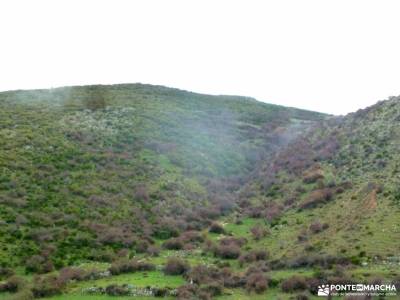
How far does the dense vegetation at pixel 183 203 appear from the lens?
2427 centimetres

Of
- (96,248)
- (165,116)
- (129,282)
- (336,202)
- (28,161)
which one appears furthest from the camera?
(165,116)

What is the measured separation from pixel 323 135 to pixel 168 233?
2529 cm

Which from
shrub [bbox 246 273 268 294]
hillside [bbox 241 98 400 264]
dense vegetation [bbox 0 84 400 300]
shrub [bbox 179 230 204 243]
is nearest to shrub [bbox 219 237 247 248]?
dense vegetation [bbox 0 84 400 300]

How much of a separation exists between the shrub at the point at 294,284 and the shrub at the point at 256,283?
0.89 m

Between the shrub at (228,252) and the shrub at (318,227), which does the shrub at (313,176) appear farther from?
the shrub at (228,252)

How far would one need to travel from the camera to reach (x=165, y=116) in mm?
65312

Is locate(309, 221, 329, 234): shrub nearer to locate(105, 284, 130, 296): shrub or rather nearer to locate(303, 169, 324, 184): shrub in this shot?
locate(303, 169, 324, 184): shrub

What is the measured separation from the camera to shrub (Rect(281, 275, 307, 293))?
21.7 metres

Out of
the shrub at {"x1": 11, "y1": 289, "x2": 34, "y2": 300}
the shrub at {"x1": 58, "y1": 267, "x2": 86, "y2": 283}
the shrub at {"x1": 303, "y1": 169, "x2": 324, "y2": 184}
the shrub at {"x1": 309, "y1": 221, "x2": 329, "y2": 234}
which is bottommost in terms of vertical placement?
the shrub at {"x1": 11, "y1": 289, "x2": 34, "y2": 300}

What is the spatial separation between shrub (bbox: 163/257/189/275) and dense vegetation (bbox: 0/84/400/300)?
55 millimetres

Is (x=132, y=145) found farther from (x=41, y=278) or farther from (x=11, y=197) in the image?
(x=41, y=278)

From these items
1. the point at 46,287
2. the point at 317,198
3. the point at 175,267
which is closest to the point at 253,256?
the point at 175,267

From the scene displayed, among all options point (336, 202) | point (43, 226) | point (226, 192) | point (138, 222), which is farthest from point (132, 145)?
point (336, 202)

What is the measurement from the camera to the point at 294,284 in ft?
Result: 71.8
